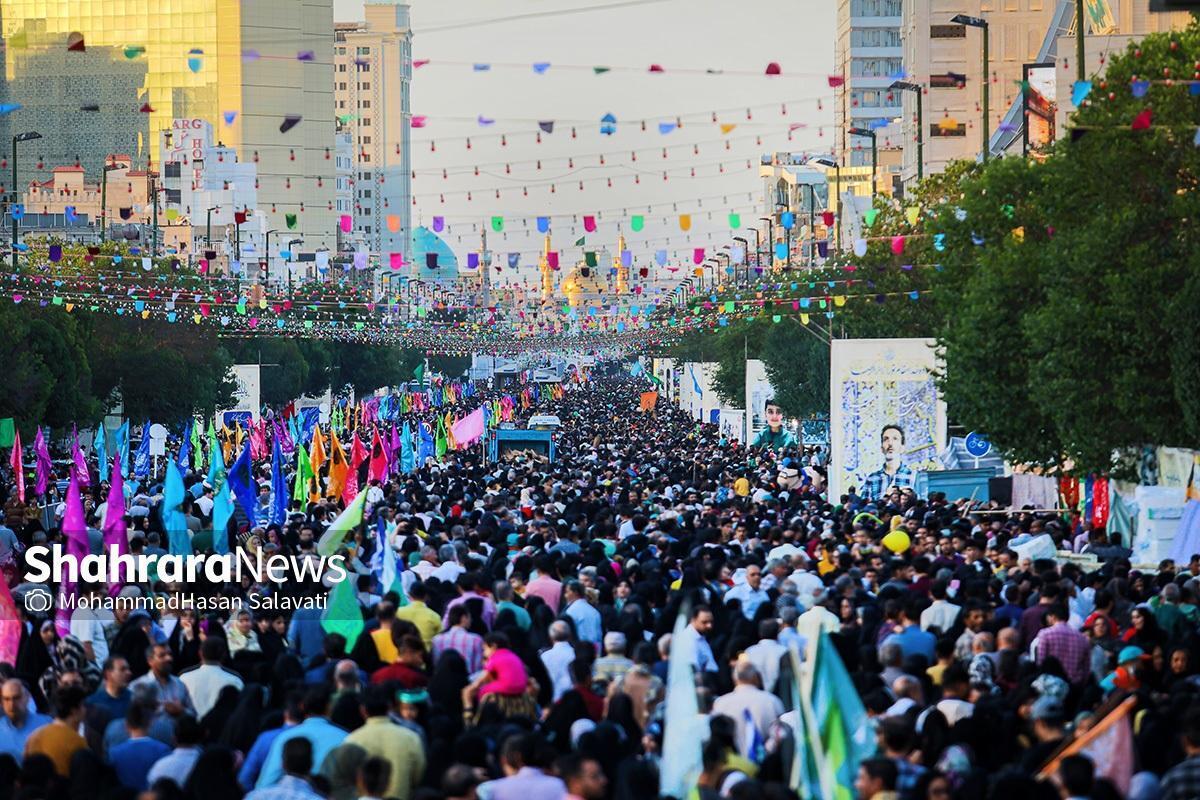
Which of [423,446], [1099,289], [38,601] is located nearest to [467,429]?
[423,446]

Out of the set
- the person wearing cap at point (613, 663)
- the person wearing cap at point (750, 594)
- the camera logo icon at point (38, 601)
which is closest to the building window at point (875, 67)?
the person wearing cap at point (750, 594)

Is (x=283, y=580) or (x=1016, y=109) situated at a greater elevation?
(x=1016, y=109)

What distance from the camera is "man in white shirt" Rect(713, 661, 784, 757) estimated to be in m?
12.0

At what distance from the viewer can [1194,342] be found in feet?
90.2

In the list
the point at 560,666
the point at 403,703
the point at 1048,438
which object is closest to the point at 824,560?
the point at 560,666

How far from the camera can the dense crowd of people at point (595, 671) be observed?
10.4 m

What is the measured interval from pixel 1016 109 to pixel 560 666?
67.6 metres

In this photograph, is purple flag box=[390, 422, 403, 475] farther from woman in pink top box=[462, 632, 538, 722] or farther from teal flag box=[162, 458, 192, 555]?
woman in pink top box=[462, 632, 538, 722]

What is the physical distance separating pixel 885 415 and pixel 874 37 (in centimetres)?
13685

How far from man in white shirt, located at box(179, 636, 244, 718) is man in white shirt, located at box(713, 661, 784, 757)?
2912 millimetres

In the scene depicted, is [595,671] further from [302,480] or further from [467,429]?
[467,429]

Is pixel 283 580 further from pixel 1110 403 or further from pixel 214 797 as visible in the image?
pixel 1110 403

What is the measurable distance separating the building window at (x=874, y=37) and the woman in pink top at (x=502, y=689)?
162 metres

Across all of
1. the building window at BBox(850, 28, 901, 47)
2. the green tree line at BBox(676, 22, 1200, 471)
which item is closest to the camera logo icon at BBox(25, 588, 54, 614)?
the green tree line at BBox(676, 22, 1200, 471)
